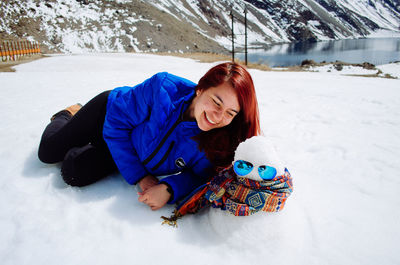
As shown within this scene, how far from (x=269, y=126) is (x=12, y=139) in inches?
106

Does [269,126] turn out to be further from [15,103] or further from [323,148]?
[15,103]

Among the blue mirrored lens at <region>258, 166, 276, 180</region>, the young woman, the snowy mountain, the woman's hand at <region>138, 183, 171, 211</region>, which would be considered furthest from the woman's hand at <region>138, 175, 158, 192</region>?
the snowy mountain

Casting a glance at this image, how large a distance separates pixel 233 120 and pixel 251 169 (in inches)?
13.7

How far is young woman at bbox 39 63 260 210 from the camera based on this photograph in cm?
116

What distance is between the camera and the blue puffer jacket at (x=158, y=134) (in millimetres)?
1366

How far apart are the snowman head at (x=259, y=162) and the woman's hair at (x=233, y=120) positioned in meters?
0.22

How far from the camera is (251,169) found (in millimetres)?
1021

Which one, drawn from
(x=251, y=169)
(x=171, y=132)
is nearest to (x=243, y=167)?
(x=251, y=169)

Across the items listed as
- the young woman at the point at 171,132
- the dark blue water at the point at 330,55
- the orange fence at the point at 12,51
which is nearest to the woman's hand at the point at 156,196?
the young woman at the point at 171,132

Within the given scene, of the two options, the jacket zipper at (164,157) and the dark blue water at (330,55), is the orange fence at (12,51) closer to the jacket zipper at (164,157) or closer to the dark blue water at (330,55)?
the jacket zipper at (164,157)

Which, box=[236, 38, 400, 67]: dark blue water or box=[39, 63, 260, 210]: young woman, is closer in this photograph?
box=[39, 63, 260, 210]: young woman

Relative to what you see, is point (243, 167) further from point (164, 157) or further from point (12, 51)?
point (12, 51)

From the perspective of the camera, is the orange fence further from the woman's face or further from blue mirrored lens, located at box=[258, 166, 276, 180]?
blue mirrored lens, located at box=[258, 166, 276, 180]

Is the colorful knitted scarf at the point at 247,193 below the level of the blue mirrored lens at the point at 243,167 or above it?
below
